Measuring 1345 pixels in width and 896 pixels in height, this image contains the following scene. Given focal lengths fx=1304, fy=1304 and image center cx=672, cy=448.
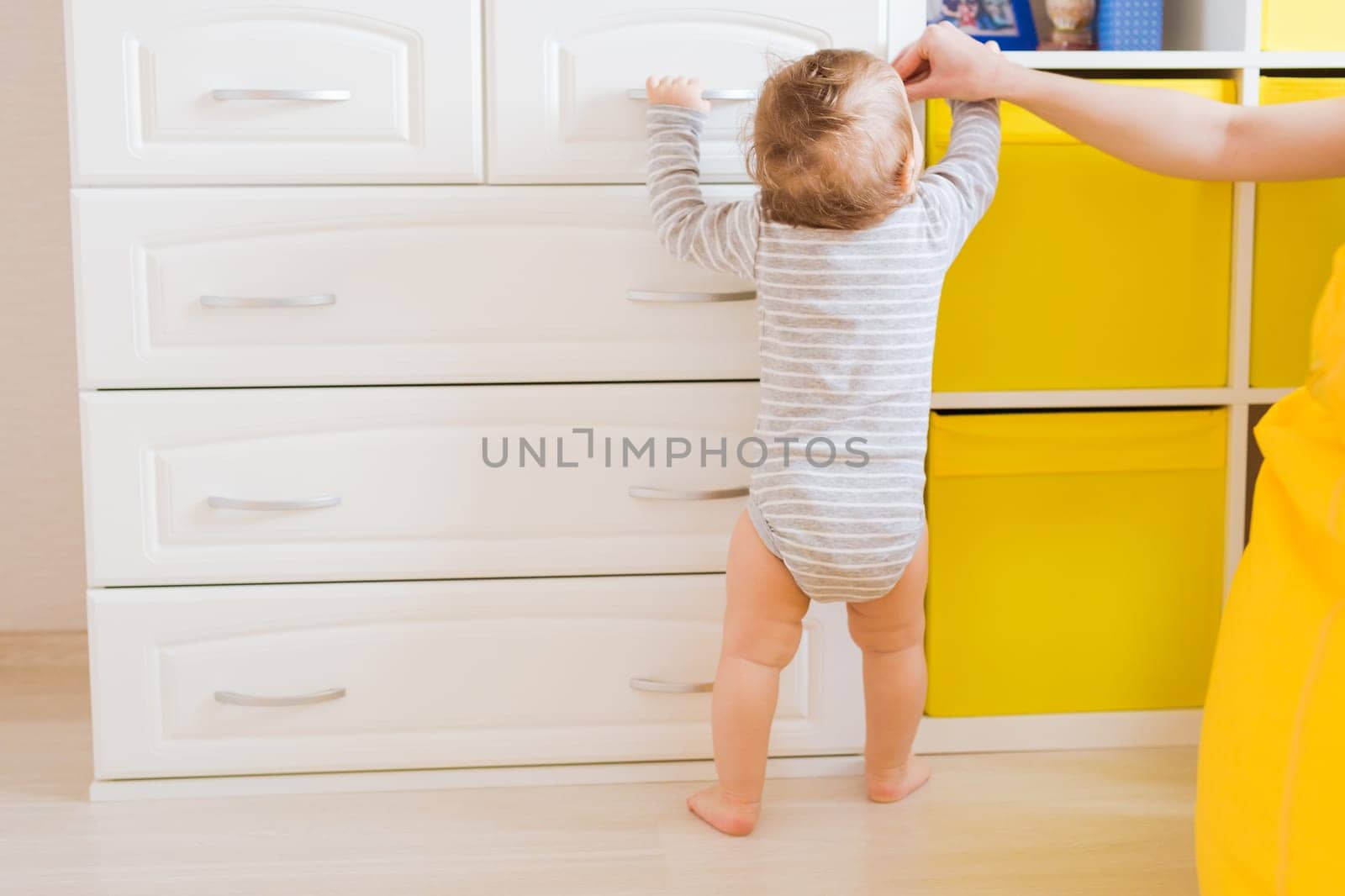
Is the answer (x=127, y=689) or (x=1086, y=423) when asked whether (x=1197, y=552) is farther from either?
(x=127, y=689)

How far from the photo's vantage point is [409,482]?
4.50 feet

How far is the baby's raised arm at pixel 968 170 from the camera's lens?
1.25 meters

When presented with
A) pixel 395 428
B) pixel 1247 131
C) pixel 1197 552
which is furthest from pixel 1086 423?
pixel 395 428

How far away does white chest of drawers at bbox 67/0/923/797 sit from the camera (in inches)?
51.4

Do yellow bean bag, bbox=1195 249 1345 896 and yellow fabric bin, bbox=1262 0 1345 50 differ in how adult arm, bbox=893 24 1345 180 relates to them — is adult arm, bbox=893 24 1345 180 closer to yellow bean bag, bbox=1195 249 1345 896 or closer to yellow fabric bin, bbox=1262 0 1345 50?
yellow fabric bin, bbox=1262 0 1345 50

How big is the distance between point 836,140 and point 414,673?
709mm

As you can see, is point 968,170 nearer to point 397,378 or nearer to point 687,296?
point 687,296

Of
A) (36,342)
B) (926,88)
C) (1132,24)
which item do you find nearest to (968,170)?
(926,88)

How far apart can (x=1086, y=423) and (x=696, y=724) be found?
54cm

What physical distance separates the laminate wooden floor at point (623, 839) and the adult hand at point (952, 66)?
73cm

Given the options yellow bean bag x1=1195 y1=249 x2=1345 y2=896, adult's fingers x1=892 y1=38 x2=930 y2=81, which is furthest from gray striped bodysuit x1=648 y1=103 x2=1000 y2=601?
yellow bean bag x1=1195 y1=249 x2=1345 y2=896

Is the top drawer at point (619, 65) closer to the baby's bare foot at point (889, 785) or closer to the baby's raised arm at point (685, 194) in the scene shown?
the baby's raised arm at point (685, 194)

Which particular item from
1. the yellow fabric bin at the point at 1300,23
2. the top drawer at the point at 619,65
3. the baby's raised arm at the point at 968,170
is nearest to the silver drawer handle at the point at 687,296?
the top drawer at the point at 619,65

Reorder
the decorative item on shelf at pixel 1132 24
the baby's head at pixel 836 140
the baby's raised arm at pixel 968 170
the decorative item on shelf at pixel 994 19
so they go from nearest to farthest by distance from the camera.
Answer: the baby's head at pixel 836 140 < the baby's raised arm at pixel 968 170 < the decorative item on shelf at pixel 1132 24 < the decorative item on shelf at pixel 994 19
